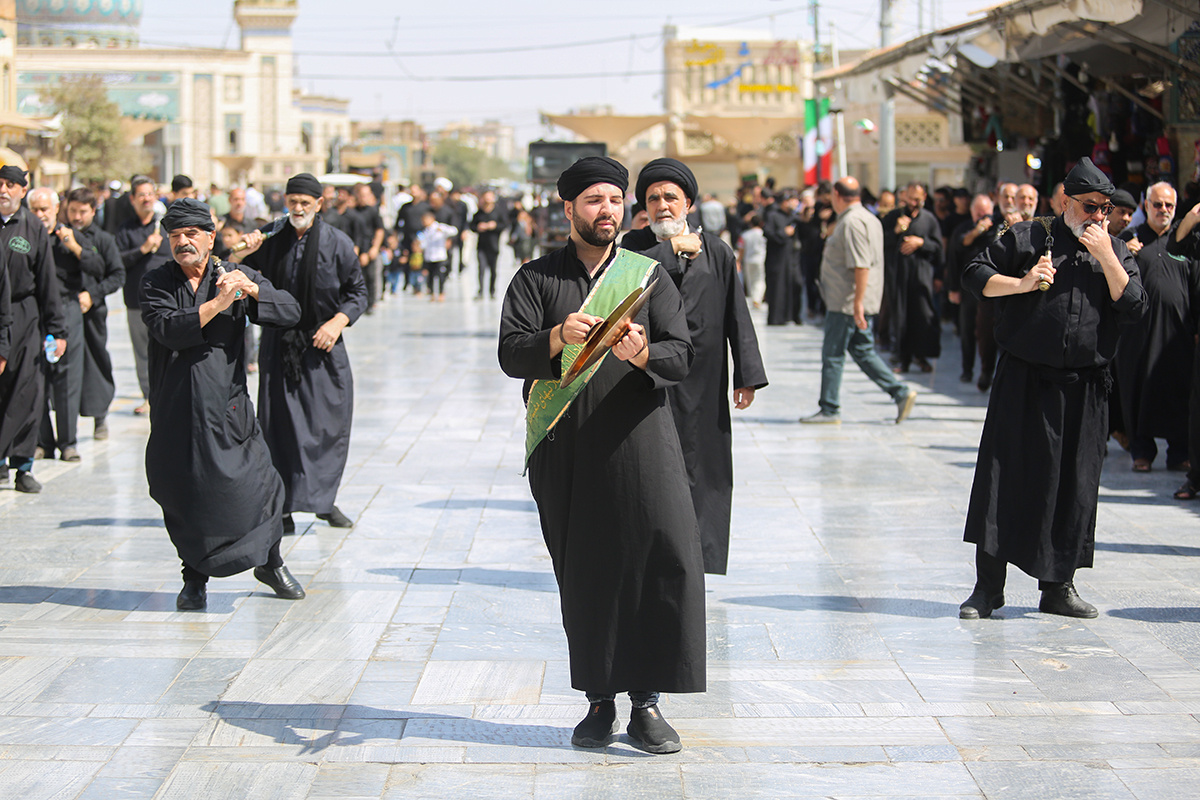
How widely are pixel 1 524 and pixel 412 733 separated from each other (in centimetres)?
382

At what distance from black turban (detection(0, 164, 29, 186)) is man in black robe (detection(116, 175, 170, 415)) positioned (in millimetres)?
1997

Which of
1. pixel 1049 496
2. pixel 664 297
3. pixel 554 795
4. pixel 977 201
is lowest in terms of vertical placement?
pixel 554 795

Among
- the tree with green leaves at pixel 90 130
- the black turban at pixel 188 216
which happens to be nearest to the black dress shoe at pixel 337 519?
the black turban at pixel 188 216

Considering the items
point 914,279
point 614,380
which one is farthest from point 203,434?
point 914,279

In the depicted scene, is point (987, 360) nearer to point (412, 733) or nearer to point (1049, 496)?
point (1049, 496)

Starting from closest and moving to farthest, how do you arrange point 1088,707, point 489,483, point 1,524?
point 1088,707, point 1,524, point 489,483

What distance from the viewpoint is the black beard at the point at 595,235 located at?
3887 mm

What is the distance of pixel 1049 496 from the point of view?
203 inches

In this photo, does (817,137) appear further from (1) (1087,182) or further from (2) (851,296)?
(1) (1087,182)

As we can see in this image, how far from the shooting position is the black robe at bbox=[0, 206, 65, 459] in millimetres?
7578

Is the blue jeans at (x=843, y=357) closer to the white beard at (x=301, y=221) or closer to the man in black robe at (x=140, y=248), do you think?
the white beard at (x=301, y=221)

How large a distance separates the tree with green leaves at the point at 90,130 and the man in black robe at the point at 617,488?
53602mm

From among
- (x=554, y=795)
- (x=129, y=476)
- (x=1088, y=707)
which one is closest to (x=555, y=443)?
(x=554, y=795)

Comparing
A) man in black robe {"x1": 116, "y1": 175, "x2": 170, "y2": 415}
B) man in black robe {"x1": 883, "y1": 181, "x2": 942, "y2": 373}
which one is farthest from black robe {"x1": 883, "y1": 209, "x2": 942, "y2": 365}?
man in black robe {"x1": 116, "y1": 175, "x2": 170, "y2": 415}
